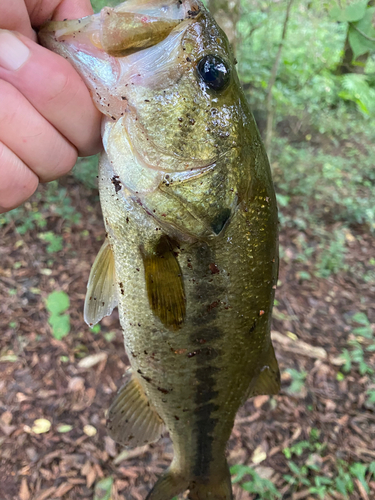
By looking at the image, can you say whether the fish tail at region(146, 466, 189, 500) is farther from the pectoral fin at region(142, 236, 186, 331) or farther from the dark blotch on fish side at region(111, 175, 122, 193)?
the dark blotch on fish side at region(111, 175, 122, 193)

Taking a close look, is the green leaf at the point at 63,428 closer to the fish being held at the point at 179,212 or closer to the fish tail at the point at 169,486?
the fish tail at the point at 169,486

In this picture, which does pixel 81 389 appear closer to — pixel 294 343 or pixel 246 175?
pixel 294 343

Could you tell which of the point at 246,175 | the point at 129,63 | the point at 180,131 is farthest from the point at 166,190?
the point at 129,63

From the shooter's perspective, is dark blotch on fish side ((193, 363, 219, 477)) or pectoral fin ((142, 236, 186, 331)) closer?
pectoral fin ((142, 236, 186, 331))

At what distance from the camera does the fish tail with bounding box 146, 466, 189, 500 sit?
1916mm

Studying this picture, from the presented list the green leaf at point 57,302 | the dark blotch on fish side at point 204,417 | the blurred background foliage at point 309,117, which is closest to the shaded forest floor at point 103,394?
the green leaf at point 57,302

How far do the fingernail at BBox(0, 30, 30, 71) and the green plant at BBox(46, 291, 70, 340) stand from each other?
279 cm

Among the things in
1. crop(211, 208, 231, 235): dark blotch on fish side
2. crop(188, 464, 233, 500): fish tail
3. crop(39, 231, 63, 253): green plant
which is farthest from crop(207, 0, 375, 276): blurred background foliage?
crop(211, 208, 231, 235): dark blotch on fish side

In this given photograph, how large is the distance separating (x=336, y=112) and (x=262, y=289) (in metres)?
8.13

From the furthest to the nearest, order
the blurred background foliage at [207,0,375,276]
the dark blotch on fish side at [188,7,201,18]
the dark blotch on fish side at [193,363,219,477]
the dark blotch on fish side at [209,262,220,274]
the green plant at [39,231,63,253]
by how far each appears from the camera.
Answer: the blurred background foliage at [207,0,375,276], the green plant at [39,231,63,253], the dark blotch on fish side at [193,363,219,477], the dark blotch on fish side at [209,262,220,274], the dark blotch on fish side at [188,7,201,18]

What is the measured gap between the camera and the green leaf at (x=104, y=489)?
8.41ft

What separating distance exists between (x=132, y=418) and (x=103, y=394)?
146cm

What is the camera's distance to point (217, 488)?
6.41ft

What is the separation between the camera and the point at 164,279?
4.38 feet
